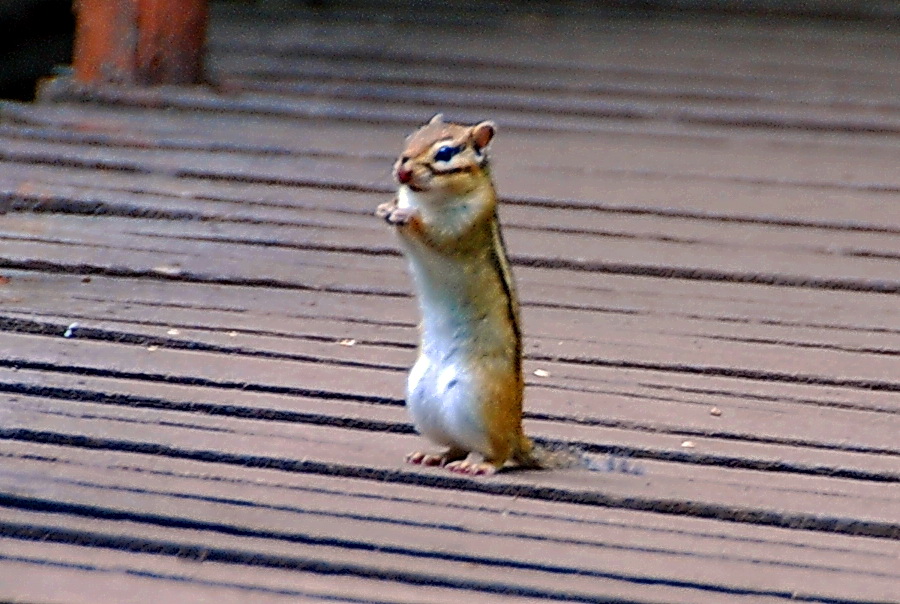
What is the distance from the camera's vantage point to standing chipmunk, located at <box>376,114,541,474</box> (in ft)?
8.05

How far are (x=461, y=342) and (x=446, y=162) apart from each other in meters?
0.29

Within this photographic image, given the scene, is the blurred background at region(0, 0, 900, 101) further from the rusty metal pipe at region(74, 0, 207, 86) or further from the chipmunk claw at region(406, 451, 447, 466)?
the chipmunk claw at region(406, 451, 447, 466)

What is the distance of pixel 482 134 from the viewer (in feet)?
8.13

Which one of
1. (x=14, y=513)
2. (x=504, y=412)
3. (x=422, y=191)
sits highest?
(x=422, y=191)

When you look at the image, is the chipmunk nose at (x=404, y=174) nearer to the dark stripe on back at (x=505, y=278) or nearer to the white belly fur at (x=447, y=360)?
the white belly fur at (x=447, y=360)

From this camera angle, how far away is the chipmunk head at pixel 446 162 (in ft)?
8.02

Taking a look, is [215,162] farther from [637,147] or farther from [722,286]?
[722,286]

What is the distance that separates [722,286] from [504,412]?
1382mm

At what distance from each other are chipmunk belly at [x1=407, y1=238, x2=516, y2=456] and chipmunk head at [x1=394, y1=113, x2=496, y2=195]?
11 centimetres

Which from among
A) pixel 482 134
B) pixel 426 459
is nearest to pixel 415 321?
pixel 426 459

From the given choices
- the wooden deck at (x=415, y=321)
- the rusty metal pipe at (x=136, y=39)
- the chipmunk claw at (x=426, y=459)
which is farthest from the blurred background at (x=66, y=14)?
the chipmunk claw at (x=426, y=459)

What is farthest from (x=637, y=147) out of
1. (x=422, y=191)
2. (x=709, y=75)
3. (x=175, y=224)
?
(x=422, y=191)

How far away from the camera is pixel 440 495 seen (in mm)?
2469

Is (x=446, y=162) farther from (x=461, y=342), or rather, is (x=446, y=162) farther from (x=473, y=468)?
(x=473, y=468)
